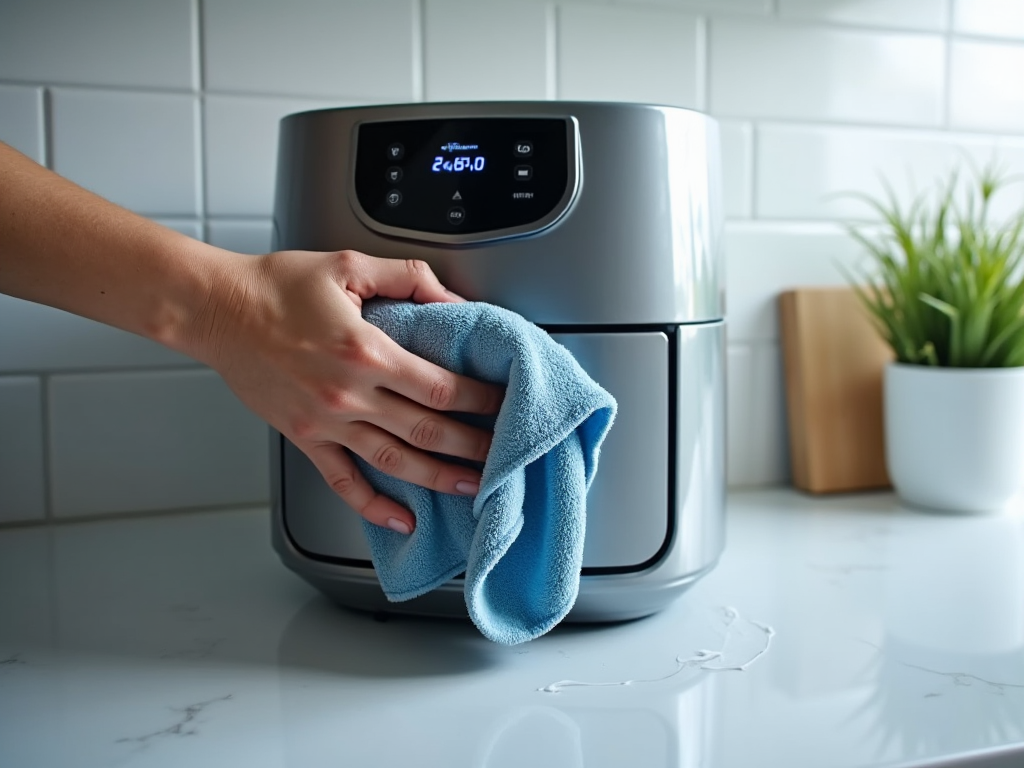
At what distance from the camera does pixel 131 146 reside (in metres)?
0.78

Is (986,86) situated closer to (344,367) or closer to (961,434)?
(961,434)

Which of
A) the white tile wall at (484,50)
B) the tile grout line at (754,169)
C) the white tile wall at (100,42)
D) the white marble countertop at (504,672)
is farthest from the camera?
the tile grout line at (754,169)

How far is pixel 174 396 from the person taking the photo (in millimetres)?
825

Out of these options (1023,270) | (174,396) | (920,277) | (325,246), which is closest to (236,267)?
(325,246)

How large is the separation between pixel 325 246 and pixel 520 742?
0.95 feet

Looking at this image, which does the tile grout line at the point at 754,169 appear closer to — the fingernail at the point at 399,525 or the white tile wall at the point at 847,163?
the white tile wall at the point at 847,163

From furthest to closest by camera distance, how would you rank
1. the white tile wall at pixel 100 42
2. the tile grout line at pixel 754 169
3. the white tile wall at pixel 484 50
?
the tile grout line at pixel 754 169
the white tile wall at pixel 484 50
the white tile wall at pixel 100 42

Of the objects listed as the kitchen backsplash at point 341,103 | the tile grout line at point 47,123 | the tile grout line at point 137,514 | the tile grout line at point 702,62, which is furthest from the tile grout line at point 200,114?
the tile grout line at point 702,62

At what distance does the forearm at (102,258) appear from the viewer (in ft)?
1.65

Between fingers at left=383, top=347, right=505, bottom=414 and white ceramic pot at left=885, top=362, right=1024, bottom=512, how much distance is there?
20.3 inches

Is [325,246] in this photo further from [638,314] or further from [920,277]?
[920,277]

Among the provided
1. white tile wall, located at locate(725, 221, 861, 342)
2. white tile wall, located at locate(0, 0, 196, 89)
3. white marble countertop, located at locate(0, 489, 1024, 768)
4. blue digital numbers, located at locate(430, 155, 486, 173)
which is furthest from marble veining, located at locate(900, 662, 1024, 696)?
white tile wall, located at locate(0, 0, 196, 89)

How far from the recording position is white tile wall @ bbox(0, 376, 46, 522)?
2.55 feet

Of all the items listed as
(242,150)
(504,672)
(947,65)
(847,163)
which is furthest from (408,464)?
(947,65)
